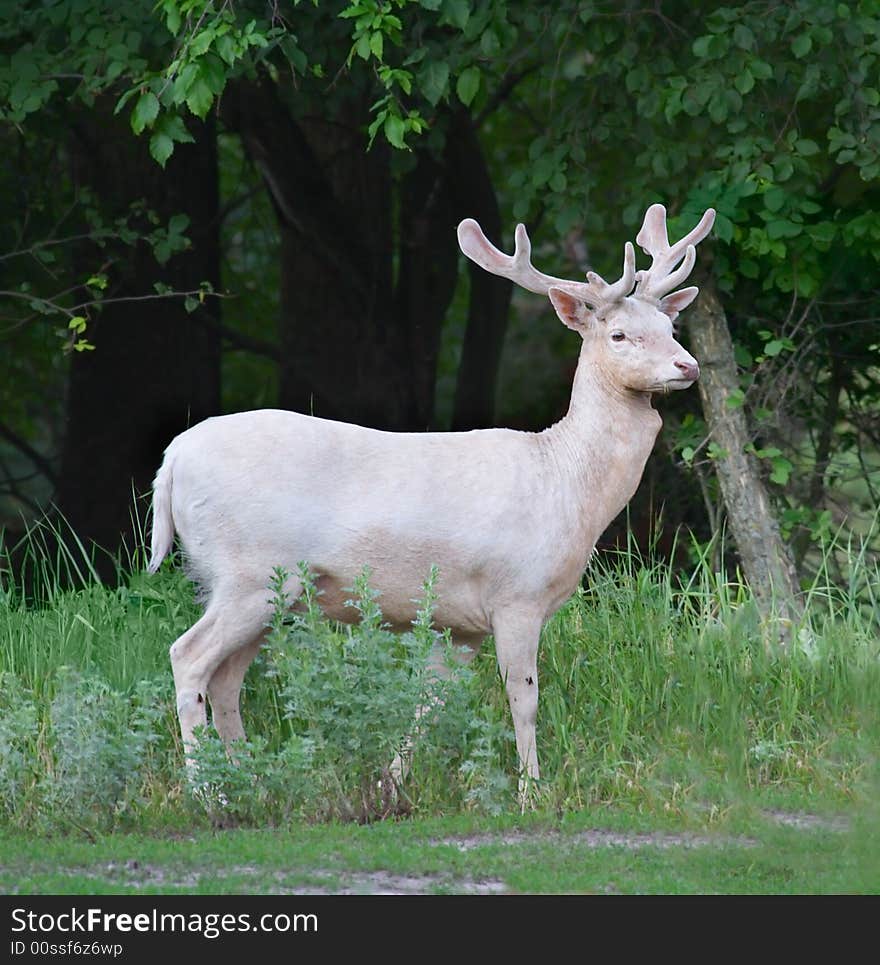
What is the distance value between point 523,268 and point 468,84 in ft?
6.64

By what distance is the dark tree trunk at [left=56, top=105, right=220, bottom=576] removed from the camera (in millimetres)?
11594

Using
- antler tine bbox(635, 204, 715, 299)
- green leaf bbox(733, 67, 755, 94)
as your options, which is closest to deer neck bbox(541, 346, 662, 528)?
antler tine bbox(635, 204, 715, 299)

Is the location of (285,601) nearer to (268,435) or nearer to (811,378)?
(268,435)

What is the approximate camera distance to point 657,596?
8.34m

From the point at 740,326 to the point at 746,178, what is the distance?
5.45ft

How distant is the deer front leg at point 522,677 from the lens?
6.65m

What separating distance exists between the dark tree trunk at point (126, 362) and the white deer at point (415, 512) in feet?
16.5

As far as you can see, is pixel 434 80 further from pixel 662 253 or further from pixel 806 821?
pixel 806 821

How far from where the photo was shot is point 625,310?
6879 mm

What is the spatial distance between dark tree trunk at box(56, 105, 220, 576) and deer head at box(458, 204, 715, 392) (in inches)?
197

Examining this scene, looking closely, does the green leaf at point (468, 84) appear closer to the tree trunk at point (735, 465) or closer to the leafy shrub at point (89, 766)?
the tree trunk at point (735, 465)

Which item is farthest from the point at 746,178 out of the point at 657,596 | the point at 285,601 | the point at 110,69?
the point at 285,601

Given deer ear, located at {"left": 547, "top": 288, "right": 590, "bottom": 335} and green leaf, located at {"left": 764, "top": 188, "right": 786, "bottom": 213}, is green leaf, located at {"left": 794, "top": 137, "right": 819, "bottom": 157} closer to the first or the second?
green leaf, located at {"left": 764, "top": 188, "right": 786, "bottom": 213}

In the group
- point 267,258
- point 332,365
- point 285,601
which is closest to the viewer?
point 285,601
